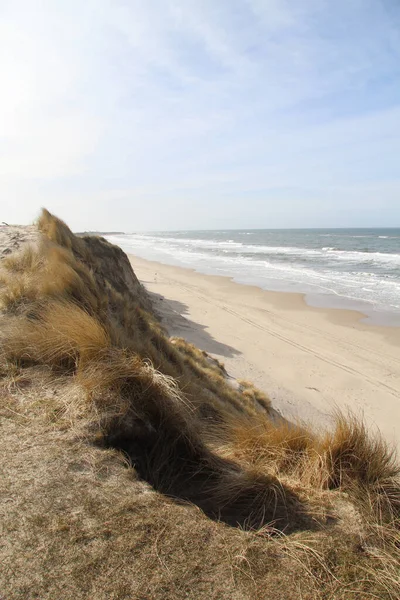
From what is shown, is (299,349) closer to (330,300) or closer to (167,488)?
(330,300)

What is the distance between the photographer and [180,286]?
82.2 feet

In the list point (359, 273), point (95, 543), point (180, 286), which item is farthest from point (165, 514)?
point (359, 273)

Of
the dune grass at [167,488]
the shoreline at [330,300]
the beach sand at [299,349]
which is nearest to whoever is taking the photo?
the dune grass at [167,488]

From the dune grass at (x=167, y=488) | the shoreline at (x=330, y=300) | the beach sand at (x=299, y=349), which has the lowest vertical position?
the beach sand at (x=299, y=349)

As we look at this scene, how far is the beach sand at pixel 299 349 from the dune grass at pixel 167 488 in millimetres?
2550

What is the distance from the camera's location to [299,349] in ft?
44.5

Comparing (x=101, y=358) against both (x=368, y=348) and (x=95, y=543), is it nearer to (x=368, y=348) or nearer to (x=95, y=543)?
(x=95, y=543)

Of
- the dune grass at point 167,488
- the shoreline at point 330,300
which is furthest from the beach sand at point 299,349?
the dune grass at point 167,488

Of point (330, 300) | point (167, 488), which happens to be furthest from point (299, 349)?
point (167, 488)

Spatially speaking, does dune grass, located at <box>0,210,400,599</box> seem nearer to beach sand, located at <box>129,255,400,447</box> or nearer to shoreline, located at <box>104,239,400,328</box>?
beach sand, located at <box>129,255,400,447</box>

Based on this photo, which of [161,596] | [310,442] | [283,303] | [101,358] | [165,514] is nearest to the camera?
[161,596]

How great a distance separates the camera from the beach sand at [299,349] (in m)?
9.60

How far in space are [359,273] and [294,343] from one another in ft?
62.7

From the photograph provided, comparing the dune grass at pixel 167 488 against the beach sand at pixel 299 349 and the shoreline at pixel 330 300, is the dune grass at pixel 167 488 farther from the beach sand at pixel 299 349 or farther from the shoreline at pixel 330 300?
the shoreline at pixel 330 300
